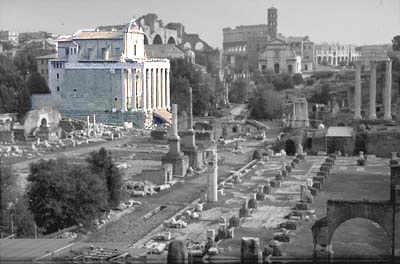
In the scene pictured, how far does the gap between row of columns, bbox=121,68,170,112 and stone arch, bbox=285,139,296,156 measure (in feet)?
35.8

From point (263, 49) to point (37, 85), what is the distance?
29057 millimetres

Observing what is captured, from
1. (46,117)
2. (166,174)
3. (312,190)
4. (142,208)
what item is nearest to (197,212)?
(142,208)

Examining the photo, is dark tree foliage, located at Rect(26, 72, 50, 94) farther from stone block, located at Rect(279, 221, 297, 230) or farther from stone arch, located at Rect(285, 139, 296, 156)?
stone block, located at Rect(279, 221, 297, 230)

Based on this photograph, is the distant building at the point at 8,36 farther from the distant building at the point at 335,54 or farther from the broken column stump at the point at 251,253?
the broken column stump at the point at 251,253

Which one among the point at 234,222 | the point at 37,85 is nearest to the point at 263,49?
the point at 37,85

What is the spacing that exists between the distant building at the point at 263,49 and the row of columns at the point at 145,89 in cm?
2291

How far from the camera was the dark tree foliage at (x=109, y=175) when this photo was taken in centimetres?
1532

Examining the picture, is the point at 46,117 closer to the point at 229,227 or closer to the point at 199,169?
the point at 199,169

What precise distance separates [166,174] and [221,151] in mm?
7548

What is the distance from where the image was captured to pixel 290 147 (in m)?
25.9

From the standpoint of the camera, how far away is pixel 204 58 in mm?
59594

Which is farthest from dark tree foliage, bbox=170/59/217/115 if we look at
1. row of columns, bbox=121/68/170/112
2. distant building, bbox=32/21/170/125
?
distant building, bbox=32/21/170/125

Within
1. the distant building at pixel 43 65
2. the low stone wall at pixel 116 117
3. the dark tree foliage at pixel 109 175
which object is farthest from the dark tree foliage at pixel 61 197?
the distant building at pixel 43 65

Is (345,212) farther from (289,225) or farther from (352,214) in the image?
(289,225)
